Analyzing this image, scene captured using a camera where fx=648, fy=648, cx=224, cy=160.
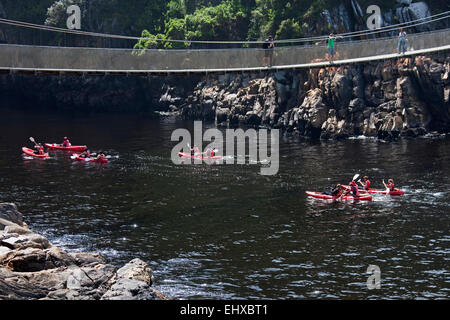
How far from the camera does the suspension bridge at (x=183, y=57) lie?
46.9 meters

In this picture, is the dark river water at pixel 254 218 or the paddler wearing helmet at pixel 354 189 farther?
the paddler wearing helmet at pixel 354 189

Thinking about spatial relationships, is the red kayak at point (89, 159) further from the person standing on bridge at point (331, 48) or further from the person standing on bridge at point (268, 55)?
the person standing on bridge at point (331, 48)

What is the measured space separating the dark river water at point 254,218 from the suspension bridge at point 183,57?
8.98 m

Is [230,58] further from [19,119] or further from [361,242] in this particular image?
[19,119]

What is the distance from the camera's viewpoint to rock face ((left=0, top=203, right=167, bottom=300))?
25984mm

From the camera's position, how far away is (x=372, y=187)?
4972cm

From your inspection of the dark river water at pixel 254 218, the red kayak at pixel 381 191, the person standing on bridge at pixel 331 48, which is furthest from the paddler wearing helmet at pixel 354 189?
the person standing on bridge at pixel 331 48

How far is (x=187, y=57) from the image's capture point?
53.8 meters

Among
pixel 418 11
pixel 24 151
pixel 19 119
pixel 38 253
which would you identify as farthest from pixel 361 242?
pixel 19 119

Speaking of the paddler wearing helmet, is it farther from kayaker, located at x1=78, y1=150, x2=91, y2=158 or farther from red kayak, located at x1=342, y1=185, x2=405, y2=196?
kayaker, located at x1=78, y1=150, x2=91, y2=158

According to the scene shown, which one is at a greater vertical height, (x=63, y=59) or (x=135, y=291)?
(x=63, y=59)

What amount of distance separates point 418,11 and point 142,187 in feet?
150

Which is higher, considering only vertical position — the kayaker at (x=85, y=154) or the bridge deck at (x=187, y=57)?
the bridge deck at (x=187, y=57)

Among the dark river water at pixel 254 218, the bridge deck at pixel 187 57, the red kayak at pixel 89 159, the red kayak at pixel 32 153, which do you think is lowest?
the dark river water at pixel 254 218
